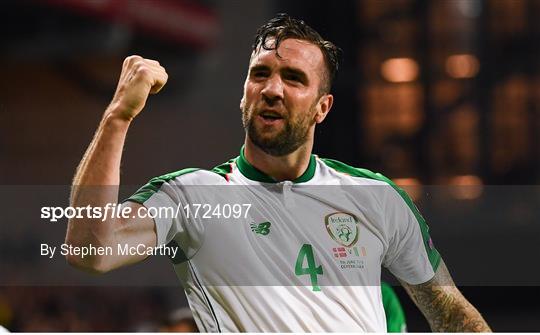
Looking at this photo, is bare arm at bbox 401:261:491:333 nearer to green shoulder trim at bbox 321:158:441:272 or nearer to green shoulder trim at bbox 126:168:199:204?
green shoulder trim at bbox 321:158:441:272

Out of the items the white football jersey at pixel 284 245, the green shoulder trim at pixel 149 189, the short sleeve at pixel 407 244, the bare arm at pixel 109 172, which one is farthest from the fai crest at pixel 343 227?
the bare arm at pixel 109 172

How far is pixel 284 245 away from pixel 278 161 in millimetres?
242

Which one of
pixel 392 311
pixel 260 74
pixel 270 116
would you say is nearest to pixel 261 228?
pixel 270 116

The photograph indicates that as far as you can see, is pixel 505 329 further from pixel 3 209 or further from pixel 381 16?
pixel 3 209

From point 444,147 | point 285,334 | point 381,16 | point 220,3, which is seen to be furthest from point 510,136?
point 285,334

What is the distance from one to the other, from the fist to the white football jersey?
0.30m

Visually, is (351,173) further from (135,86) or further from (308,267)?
(135,86)

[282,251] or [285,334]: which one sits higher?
[282,251]

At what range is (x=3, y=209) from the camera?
358cm

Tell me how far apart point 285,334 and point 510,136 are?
2.10 meters

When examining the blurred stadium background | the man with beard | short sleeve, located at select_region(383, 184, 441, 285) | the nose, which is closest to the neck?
the man with beard

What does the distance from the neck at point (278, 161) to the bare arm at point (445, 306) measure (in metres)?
0.48

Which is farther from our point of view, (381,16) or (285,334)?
(381,16)

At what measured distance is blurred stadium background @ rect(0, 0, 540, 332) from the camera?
379 cm
